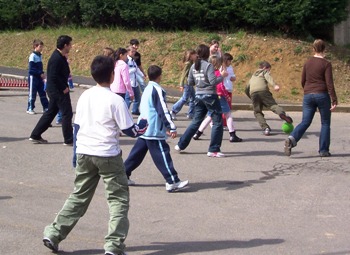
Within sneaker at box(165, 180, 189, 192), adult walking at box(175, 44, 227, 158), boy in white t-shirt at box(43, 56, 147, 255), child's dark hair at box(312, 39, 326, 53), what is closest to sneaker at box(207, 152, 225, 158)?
adult walking at box(175, 44, 227, 158)

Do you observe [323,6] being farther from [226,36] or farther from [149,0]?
[149,0]

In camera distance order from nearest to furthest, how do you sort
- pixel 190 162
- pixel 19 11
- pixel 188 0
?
pixel 190 162 < pixel 188 0 < pixel 19 11

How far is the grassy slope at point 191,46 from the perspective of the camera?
20.6 m

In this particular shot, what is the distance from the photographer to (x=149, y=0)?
24.8 m

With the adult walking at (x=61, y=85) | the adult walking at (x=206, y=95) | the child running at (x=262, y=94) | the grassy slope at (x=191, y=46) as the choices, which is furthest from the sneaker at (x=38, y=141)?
the grassy slope at (x=191, y=46)

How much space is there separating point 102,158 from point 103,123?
0.30 m

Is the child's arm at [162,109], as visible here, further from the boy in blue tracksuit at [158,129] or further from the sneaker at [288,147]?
the sneaker at [288,147]

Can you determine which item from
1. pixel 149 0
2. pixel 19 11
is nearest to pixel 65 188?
pixel 149 0

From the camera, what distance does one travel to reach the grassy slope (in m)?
20.6

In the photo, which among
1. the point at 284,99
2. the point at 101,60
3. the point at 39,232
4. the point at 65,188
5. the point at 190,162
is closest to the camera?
the point at 101,60

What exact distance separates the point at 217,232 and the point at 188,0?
55.4ft

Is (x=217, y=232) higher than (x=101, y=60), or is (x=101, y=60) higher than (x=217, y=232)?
(x=101, y=60)

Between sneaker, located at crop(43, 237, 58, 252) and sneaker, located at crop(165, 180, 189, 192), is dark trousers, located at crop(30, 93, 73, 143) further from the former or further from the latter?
sneaker, located at crop(43, 237, 58, 252)

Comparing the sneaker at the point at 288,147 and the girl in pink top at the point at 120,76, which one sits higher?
Answer: the girl in pink top at the point at 120,76
